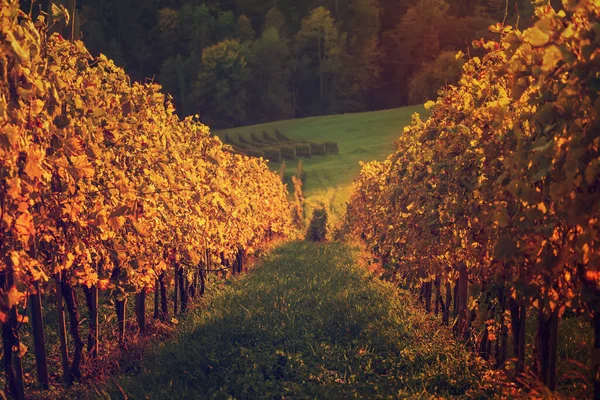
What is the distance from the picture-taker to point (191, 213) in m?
11.5

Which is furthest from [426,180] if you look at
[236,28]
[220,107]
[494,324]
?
[236,28]

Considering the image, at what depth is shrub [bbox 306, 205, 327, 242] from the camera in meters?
31.7

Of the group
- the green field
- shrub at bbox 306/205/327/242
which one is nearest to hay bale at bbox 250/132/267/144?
the green field

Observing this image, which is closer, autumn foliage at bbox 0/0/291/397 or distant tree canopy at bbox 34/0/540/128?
autumn foliage at bbox 0/0/291/397

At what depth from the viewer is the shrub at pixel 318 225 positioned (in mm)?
31688

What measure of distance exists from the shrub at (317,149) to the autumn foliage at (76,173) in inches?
1939

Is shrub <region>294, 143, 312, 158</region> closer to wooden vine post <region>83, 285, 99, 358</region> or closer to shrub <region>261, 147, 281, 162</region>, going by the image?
shrub <region>261, 147, 281, 162</region>

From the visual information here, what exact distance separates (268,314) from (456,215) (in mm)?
3523

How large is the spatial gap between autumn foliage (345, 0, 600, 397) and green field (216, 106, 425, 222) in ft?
92.7

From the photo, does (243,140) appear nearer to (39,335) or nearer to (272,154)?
(272,154)

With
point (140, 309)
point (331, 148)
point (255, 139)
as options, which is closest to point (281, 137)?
point (255, 139)

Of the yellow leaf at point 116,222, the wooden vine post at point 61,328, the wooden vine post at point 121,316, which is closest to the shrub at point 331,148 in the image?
the wooden vine post at point 121,316

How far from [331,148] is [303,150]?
2.87 metres

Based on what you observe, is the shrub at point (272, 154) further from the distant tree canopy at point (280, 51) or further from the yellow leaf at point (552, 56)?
the yellow leaf at point (552, 56)
